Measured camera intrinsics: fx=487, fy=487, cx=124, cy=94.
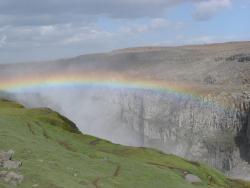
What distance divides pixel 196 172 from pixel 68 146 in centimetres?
2160

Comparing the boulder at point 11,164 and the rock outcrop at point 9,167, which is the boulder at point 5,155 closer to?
the rock outcrop at point 9,167

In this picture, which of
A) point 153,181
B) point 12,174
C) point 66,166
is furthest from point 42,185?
point 153,181

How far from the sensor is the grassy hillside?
4950cm

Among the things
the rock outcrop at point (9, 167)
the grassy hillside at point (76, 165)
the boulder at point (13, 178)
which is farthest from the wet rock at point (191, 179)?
the boulder at point (13, 178)

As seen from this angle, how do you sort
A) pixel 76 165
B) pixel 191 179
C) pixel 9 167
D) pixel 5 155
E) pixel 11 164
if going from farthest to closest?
pixel 191 179, pixel 76 165, pixel 5 155, pixel 11 164, pixel 9 167

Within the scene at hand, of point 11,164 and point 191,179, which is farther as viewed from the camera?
point 191,179

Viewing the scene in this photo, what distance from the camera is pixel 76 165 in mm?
58906

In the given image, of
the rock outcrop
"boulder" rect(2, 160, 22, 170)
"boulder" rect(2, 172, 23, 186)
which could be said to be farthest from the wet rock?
"boulder" rect(2, 172, 23, 186)

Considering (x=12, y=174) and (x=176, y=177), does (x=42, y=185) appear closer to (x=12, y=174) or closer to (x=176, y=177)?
(x=12, y=174)

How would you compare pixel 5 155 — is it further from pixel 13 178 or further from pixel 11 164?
pixel 13 178

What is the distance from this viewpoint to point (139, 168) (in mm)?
65188

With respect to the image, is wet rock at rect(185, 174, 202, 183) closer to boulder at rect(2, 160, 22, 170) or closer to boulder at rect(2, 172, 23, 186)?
boulder at rect(2, 160, 22, 170)

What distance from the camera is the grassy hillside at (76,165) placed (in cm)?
4950

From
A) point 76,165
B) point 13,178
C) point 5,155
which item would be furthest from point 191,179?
point 13,178
